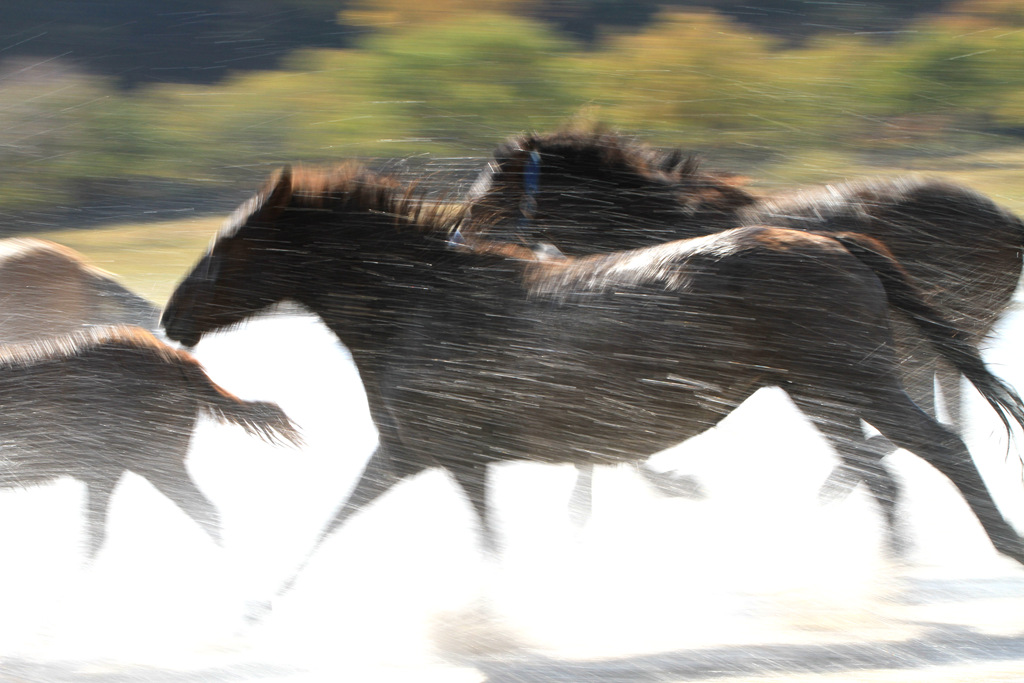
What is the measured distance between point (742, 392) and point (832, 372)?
147 mm

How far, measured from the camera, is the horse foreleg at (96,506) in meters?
1.68

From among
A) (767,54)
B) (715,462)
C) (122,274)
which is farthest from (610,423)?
(122,274)

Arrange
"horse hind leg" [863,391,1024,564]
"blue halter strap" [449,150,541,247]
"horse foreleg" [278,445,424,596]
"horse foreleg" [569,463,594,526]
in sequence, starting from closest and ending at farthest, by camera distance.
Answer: "horse hind leg" [863,391,1024,564] < "horse foreleg" [278,445,424,596] < "blue halter strap" [449,150,541,247] < "horse foreleg" [569,463,594,526]

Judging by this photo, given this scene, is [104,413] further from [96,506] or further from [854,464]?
[854,464]

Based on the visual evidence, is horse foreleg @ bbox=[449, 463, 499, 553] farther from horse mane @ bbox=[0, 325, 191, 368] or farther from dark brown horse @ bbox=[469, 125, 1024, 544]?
horse mane @ bbox=[0, 325, 191, 368]

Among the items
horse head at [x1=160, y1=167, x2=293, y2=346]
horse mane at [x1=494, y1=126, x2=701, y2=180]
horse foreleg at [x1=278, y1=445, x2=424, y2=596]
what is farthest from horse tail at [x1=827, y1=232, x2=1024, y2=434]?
horse head at [x1=160, y1=167, x2=293, y2=346]

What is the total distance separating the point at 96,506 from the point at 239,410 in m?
0.31

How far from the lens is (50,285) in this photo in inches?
82.0

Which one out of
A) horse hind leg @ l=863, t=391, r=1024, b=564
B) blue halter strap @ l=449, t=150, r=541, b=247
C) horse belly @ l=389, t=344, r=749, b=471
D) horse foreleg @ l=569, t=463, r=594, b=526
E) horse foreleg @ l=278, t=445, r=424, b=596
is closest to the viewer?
horse hind leg @ l=863, t=391, r=1024, b=564

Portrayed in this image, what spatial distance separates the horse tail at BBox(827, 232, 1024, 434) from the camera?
1539 mm

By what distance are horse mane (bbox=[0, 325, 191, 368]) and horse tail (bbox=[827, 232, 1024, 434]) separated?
121 centimetres

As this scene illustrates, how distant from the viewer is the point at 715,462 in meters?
2.06

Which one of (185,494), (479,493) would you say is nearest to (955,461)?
(479,493)

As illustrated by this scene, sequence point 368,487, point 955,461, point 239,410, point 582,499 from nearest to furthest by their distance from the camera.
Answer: point 955,461, point 368,487, point 239,410, point 582,499
